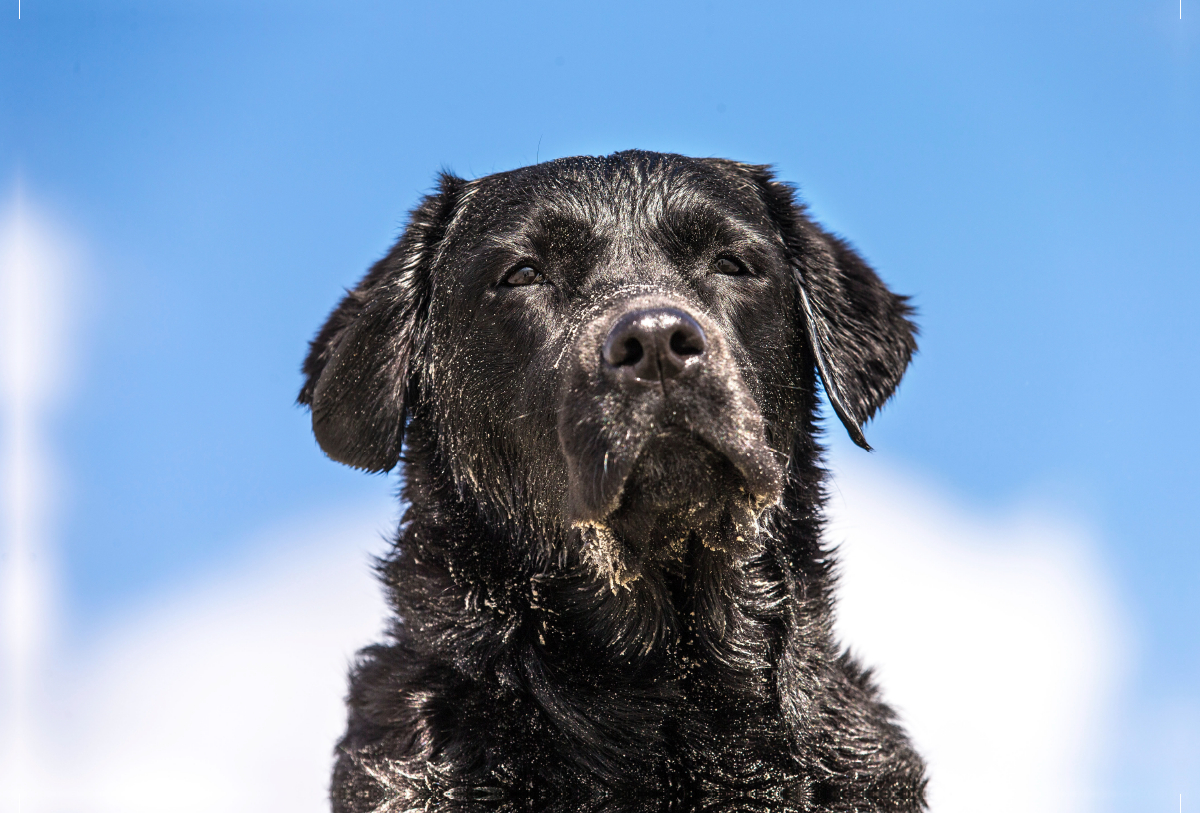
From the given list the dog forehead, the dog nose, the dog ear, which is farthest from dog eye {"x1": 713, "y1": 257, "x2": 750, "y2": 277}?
the dog ear

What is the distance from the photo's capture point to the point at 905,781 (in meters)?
3.92

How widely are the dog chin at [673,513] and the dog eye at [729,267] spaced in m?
0.90

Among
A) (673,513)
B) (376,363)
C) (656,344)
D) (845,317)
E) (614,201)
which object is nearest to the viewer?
(656,344)

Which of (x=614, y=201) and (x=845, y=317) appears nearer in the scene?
(x=614, y=201)

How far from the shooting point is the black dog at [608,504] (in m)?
3.41

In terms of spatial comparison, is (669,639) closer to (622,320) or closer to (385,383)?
(622,320)

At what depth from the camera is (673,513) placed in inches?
139

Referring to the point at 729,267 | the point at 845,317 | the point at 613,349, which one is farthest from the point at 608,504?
the point at 845,317

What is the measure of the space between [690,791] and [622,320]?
1.56 m

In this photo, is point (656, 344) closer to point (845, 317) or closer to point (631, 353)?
point (631, 353)

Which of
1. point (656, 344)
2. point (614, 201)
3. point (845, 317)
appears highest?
point (614, 201)

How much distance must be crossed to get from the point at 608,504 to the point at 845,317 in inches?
65.4

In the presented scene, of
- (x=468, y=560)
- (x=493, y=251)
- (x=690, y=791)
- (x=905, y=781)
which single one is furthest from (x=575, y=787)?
(x=493, y=251)

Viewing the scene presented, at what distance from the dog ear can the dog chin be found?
3.39ft
